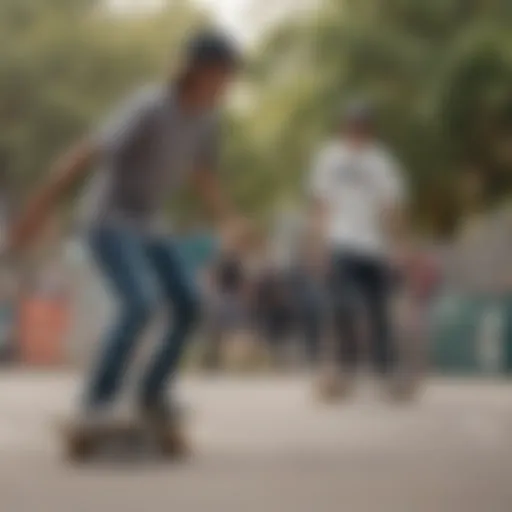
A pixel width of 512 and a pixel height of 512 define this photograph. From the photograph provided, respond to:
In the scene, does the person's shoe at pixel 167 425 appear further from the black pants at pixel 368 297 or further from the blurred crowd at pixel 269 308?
the blurred crowd at pixel 269 308

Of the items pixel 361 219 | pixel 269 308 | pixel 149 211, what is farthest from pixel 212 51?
pixel 269 308

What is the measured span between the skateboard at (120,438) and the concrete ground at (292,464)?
60 millimetres

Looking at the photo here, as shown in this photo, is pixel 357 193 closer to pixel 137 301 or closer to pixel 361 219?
pixel 361 219

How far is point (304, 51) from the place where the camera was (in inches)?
452

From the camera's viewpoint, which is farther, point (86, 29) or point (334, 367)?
point (86, 29)

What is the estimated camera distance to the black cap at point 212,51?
3684mm

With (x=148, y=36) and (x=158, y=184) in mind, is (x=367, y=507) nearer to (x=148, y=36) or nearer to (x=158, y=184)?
(x=158, y=184)

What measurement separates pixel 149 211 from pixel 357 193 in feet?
7.17

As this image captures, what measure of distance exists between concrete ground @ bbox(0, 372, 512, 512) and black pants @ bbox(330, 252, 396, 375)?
24cm

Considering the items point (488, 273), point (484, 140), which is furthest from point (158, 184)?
point (484, 140)

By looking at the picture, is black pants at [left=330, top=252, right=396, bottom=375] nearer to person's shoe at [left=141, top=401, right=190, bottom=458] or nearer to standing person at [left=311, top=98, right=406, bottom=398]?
standing person at [left=311, top=98, right=406, bottom=398]

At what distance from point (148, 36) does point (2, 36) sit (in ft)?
7.16

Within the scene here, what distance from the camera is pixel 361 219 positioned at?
19.2 feet

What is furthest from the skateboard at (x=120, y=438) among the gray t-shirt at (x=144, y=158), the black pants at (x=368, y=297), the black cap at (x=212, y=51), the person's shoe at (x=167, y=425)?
the black pants at (x=368, y=297)
